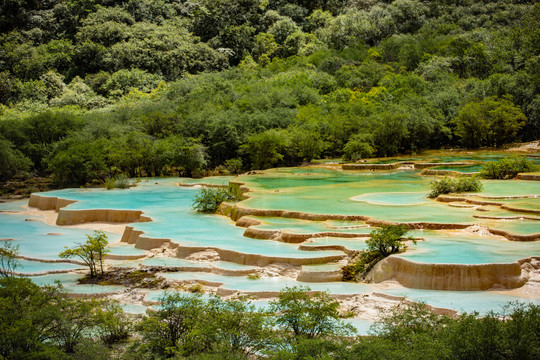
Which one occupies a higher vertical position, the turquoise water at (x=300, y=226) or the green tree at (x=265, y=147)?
the green tree at (x=265, y=147)

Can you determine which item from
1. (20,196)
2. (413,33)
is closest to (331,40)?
(413,33)

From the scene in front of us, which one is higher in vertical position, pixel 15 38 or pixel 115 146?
pixel 15 38

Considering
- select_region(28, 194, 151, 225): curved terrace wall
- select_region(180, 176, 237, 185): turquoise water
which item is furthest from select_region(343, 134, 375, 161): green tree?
select_region(28, 194, 151, 225): curved terrace wall

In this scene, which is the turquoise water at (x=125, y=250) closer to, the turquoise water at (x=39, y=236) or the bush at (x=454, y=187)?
the turquoise water at (x=39, y=236)

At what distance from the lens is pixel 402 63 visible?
5228cm

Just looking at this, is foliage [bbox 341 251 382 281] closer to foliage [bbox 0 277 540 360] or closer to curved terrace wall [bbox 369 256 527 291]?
curved terrace wall [bbox 369 256 527 291]

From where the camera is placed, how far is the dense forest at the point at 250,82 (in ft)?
107

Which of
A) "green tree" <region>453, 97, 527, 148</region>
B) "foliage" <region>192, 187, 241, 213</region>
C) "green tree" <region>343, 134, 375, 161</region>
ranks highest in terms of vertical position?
"green tree" <region>453, 97, 527, 148</region>

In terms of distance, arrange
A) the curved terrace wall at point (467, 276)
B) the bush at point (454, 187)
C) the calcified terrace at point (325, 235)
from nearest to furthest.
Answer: the curved terrace wall at point (467, 276) < the calcified terrace at point (325, 235) < the bush at point (454, 187)

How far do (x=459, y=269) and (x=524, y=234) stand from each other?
3.17 metres

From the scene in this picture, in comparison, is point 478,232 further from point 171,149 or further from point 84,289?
point 171,149

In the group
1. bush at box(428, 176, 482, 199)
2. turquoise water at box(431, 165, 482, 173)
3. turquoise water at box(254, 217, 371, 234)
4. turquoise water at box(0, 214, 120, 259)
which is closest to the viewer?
turquoise water at box(254, 217, 371, 234)

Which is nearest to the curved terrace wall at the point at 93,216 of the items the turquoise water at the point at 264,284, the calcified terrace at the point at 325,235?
the calcified terrace at the point at 325,235

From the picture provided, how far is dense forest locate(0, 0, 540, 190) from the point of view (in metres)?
32.5
